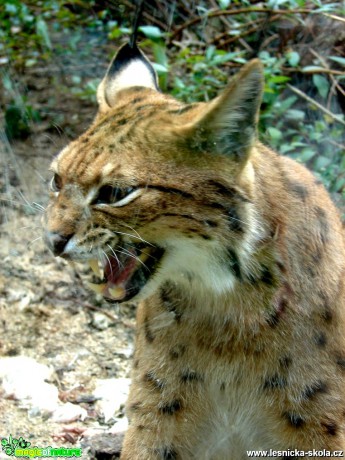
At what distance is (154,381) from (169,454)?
1.33 ft

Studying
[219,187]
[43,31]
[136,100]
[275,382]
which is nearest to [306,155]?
[136,100]

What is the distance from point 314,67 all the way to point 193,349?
3.55 m

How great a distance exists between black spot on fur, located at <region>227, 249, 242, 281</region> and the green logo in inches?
68.4

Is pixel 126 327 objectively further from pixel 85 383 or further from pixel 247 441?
pixel 247 441

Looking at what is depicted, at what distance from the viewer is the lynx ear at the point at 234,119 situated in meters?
3.12

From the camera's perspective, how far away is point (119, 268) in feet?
11.2

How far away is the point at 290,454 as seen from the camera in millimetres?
3752

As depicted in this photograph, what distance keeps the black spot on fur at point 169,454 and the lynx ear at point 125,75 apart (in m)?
1.79

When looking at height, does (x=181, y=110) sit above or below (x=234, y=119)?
below

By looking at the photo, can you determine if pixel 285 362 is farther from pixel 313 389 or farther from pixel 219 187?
pixel 219 187

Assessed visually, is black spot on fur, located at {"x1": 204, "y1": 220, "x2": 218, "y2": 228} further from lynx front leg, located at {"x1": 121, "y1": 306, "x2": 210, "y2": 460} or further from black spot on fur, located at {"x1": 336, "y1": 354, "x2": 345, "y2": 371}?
black spot on fur, located at {"x1": 336, "y1": 354, "x2": 345, "y2": 371}

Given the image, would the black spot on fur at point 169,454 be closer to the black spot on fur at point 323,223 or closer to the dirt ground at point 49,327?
the dirt ground at point 49,327

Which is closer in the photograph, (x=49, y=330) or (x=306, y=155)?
(x=49, y=330)

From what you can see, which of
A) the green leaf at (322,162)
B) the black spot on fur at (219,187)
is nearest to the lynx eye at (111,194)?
the black spot on fur at (219,187)
